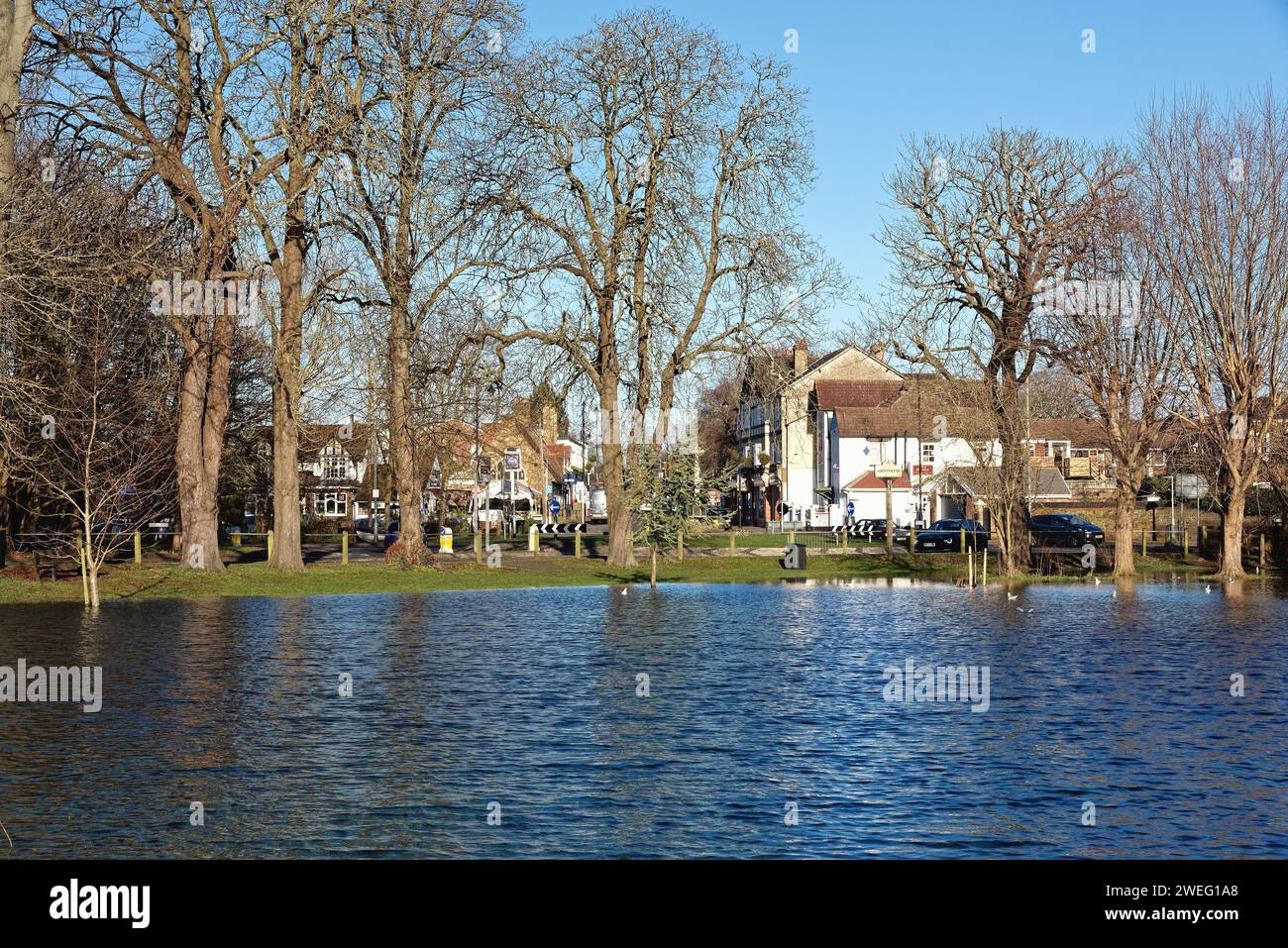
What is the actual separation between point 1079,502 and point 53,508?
62.0 metres

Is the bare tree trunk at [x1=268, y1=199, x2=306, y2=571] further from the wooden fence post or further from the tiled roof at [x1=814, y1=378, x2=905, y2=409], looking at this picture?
the tiled roof at [x1=814, y1=378, x2=905, y2=409]

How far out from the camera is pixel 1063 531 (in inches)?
2813

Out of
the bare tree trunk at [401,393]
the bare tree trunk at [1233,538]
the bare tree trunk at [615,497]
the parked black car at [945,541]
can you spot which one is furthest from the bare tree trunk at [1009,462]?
the bare tree trunk at [401,393]

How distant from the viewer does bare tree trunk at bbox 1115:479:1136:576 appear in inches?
2066

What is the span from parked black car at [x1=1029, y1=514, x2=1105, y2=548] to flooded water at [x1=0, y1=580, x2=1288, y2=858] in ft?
129

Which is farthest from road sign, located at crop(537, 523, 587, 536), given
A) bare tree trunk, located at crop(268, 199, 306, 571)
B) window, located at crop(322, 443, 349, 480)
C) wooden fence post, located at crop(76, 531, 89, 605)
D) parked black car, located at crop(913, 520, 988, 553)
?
wooden fence post, located at crop(76, 531, 89, 605)

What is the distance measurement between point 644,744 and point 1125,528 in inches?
1607

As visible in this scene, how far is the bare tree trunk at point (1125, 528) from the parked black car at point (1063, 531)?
10.5 m

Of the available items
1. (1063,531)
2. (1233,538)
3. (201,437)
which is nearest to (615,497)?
(201,437)

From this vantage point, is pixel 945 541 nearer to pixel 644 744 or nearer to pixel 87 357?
pixel 87 357

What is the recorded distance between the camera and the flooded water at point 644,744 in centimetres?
1304

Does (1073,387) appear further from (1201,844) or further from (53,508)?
(1201,844)

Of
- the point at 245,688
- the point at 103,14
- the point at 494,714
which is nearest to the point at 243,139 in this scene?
the point at 103,14

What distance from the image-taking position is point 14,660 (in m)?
24.9
